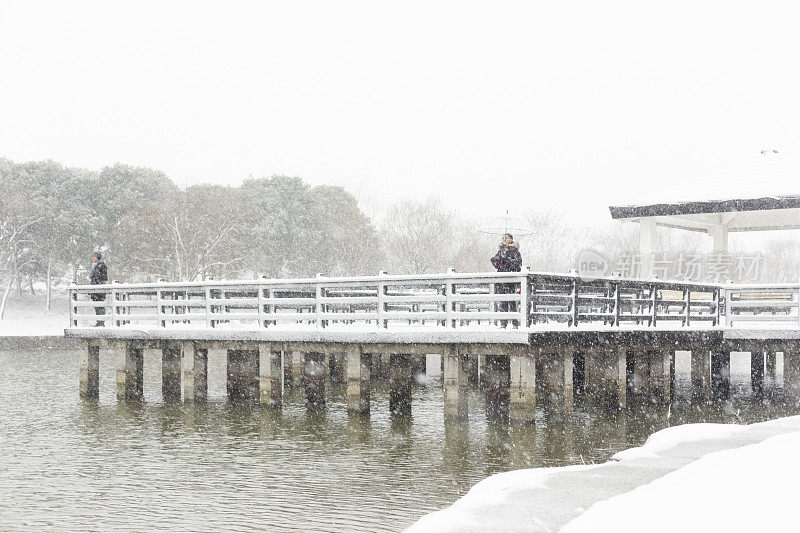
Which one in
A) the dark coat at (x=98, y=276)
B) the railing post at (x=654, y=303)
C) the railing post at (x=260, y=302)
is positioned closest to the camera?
the railing post at (x=654, y=303)

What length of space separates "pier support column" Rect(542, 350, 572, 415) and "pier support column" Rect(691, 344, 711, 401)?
6.18 metres

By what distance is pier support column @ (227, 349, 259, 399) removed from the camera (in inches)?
888

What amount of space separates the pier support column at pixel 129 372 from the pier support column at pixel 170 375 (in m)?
0.63

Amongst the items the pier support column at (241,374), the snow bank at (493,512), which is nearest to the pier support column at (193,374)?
the pier support column at (241,374)

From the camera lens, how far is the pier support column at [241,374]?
22.6 metres

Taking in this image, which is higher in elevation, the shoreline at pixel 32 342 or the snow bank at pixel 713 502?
the snow bank at pixel 713 502

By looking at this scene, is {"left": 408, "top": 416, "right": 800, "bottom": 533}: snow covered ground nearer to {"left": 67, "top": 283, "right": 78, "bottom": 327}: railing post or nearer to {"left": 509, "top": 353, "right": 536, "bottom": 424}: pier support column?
{"left": 509, "top": 353, "right": 536, "bottom": 424}: pier support column

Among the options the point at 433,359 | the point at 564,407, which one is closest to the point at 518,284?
the point at 564,407

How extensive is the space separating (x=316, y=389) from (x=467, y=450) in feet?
21.8

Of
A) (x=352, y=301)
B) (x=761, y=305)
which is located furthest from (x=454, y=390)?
(x=761, y=305)

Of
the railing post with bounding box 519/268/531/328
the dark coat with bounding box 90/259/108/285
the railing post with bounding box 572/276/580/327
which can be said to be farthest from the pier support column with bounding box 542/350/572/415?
the dark coat with bounding box 90/259/108/285

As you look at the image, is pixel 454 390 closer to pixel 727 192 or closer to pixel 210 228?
pixel 727 192

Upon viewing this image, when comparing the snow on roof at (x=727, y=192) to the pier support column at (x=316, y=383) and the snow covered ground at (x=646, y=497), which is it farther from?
the snow covered ground at (x=646, y=497)

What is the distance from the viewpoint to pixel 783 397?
2342 cm
